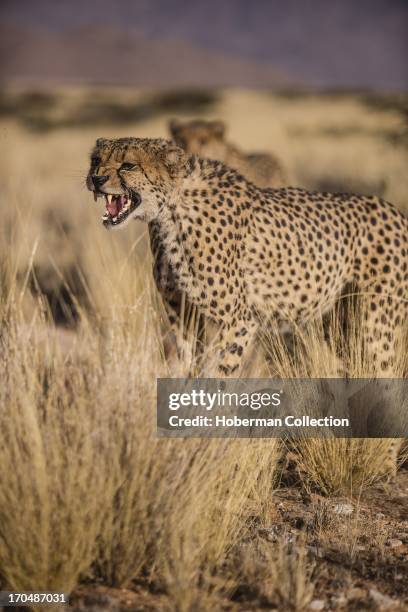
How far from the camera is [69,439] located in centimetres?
254

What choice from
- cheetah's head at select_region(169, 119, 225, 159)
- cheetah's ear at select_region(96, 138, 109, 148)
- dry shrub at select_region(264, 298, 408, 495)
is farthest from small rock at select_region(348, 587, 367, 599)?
cheetah's head at select_region(169, 119, 225, 159)

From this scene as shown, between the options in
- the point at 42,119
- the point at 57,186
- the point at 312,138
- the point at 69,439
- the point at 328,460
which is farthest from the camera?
the point at 42,119

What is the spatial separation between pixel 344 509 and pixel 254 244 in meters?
1.20

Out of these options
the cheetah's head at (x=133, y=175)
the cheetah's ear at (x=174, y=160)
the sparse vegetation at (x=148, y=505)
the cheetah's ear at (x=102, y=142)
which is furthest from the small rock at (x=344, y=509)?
the cheetah's ear at (x=102, y=142)

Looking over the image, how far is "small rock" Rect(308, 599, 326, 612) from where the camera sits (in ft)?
7.95

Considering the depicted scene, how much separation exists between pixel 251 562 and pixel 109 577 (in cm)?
44

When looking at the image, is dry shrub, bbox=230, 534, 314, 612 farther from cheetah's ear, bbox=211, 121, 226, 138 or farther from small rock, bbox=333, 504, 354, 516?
cheetah's ear, bbox=211, 121, 226, 138

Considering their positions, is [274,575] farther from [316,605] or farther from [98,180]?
[98,180]

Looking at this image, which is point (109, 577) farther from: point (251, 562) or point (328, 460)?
point (328, 460)

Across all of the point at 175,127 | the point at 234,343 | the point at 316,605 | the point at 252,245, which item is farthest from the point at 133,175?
the point at 175,127

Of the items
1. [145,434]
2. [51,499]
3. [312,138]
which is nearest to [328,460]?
[145,434]

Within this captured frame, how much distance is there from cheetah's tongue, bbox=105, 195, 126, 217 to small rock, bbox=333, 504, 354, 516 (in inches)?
57.8

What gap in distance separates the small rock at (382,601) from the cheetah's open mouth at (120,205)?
5.66 feet

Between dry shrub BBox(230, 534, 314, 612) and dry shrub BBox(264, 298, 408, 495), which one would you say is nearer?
dry shrub BBox(230, 534, 314, 612)
